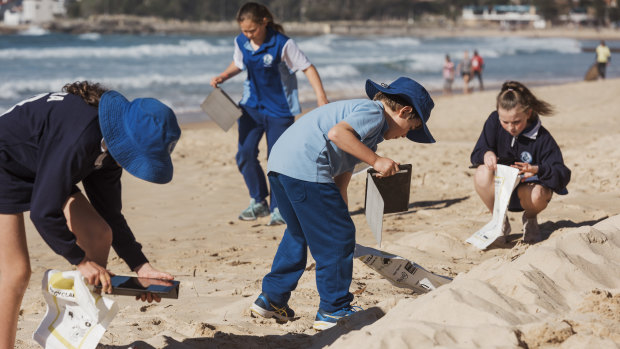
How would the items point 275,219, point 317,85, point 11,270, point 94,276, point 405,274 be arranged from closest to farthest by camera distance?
point 94,276, point 11,270, point 405,274, point 317,85, point 275,219

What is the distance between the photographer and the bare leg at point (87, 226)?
2.82 meters

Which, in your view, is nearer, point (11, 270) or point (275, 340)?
point (11, 270)

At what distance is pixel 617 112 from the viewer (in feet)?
40.9

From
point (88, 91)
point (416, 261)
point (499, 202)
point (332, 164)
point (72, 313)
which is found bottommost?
point (416, 261)

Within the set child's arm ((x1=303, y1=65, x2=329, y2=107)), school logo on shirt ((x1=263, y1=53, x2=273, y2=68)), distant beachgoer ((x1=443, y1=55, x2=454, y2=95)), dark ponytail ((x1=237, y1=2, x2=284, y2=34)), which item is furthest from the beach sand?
distant beachgoer ((x1=443, y1=55, x2=454, y2=95))

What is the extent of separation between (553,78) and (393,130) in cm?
2260

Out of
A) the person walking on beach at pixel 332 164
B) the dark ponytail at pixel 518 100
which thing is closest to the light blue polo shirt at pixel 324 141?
the person walking on beach at pixel 332 164

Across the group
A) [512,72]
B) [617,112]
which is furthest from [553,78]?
[617,112]

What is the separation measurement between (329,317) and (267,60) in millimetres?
2828

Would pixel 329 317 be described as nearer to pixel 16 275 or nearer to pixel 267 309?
pixel 267 309

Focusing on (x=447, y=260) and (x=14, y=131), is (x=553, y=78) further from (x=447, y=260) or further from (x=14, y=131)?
(x=14, y=131)

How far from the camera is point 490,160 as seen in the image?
458 cm

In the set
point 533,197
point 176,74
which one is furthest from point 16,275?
point 176,74

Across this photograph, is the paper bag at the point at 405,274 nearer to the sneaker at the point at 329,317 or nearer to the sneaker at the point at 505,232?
the sneaker at the point at 329,317
